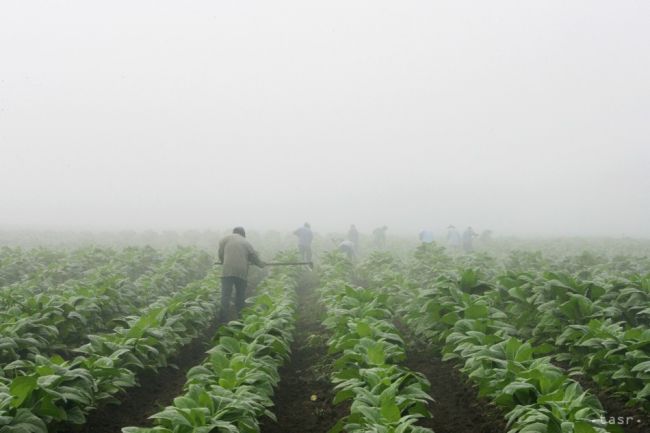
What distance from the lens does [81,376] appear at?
16.1 feet

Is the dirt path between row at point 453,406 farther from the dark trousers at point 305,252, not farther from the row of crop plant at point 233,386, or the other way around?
the dark trousers at point 305,252

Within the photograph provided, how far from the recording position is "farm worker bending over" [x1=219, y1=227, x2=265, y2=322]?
36.3 feet

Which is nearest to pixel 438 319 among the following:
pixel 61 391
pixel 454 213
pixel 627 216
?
pixel 61 391

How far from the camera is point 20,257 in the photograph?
1580 centimetres

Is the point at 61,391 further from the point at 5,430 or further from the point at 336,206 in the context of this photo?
the point at 336,206

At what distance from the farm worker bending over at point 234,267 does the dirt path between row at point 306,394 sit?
1892 millimetres

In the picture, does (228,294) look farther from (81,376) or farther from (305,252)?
(305,252)

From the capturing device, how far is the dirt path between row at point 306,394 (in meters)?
5.74

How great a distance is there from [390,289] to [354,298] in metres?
3.16

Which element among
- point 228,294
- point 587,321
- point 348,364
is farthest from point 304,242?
point 348,364

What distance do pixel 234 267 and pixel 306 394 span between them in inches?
192

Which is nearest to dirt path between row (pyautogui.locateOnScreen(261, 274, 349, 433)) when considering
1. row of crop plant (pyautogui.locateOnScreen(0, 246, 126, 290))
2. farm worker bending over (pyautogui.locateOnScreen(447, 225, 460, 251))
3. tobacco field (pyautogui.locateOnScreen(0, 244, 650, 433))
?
tobacco field (pyautogui.locateOnScreen(0, 244, 650, 433))

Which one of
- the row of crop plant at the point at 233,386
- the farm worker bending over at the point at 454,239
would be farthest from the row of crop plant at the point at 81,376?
the farm worker bending over at the point at 454,239

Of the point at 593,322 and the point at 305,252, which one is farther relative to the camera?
the point at 305,252
